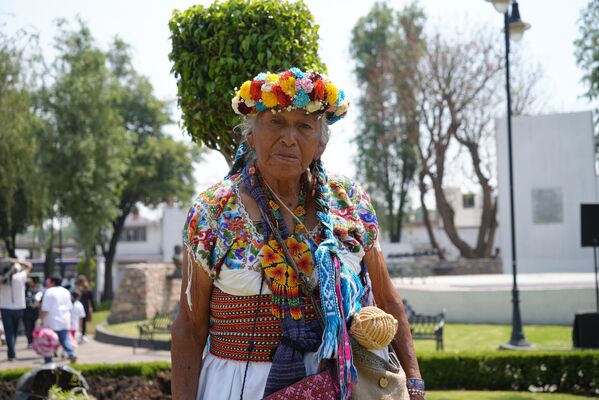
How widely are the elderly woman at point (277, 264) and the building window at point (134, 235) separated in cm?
6650

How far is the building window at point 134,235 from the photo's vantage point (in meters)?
67.7

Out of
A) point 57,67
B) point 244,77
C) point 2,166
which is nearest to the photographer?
point 244,77

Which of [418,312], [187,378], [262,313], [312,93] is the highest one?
[312,93]

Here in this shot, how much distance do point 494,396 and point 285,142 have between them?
7.44 meters

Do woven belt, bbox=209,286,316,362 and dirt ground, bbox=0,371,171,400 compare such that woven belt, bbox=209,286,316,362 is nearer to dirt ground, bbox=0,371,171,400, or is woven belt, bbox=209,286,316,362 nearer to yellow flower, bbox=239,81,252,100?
yellow flower, bbox=239,81,252,100

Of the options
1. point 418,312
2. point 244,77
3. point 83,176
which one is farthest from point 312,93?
point 83,176

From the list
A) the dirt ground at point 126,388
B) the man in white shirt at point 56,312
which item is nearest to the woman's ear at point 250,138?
the dirt ground at point 126,388

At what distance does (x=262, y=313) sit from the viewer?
2.30 m

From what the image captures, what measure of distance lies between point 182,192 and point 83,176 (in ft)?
31.7

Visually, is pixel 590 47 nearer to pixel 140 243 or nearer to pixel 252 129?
pixel 252 129

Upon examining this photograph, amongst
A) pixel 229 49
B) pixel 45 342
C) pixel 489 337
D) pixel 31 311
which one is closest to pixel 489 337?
pixel 489 337

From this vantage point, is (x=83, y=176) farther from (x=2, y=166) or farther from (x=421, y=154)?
(x=421, y=154)

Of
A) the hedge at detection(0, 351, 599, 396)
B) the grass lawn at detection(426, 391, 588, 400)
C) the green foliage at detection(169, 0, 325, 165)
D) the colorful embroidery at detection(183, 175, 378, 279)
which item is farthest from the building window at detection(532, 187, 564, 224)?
the colorful embroidery at detection(183, 175, 378, 279)

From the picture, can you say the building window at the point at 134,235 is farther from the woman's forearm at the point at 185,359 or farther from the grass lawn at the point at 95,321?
the woman's forearm at the point at 185,359
